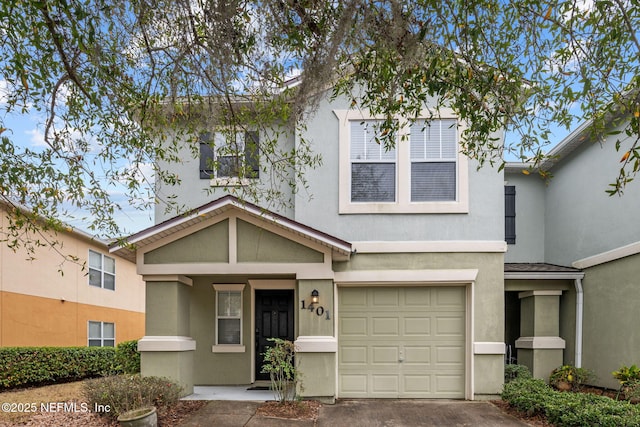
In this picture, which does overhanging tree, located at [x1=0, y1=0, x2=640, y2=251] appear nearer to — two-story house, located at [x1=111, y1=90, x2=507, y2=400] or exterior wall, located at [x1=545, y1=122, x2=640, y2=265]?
two-story house, located at [x1=111, y1=90, x2=507, y2=400]

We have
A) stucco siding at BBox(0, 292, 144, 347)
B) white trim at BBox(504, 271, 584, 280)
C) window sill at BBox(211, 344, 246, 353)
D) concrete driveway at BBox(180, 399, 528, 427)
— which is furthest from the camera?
stucco siding at BBox(0, 292, 144, 347)

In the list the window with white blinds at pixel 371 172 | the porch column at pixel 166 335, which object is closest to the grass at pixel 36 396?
the porch column at pixel 166 335

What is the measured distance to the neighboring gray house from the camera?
32.3ft

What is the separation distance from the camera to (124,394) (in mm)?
7668

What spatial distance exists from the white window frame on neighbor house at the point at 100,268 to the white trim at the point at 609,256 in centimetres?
1425

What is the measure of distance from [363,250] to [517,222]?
5.96m

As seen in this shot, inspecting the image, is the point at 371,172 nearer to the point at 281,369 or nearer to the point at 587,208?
the point at 281,369

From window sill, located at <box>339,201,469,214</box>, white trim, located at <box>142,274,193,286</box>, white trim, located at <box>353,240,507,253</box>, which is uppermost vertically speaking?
window sill, located at <box>339,201,469,214</box>

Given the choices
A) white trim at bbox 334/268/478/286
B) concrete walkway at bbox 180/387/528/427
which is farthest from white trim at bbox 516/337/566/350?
white trim at bbox 334/268/478/286

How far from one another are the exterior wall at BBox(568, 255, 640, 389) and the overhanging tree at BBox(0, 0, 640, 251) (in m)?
5.16

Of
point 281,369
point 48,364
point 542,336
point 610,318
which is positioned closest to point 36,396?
point 48,364

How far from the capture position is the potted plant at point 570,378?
9.98 m

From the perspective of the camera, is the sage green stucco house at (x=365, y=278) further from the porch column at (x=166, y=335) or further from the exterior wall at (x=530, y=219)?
the exterior wall at (x=530, y=219)

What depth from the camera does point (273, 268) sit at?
9.38 m
